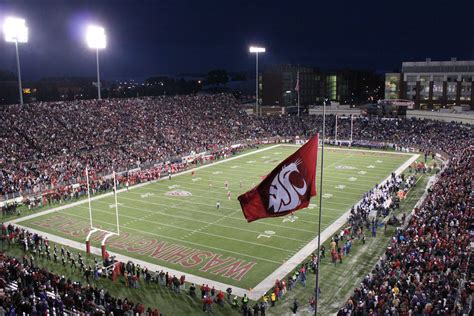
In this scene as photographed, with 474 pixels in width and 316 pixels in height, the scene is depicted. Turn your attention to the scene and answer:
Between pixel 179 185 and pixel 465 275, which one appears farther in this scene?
pixel 179 185

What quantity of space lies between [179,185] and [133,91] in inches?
3243

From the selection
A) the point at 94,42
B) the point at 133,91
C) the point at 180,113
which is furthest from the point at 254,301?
the point at 133,91

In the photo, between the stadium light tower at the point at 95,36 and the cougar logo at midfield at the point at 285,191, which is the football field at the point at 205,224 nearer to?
the cougar logo at midfield at the point at 285,191

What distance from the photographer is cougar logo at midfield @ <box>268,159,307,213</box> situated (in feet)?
34.4

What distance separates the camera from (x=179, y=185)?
3509cm

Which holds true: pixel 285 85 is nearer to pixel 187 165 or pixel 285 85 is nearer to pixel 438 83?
pixel 438 83

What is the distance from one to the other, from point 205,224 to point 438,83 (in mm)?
→ 61809

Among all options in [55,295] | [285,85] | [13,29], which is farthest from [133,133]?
[285,85]

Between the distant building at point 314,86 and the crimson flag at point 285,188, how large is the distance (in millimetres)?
71501

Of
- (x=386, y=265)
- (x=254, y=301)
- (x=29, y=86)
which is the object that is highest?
(x=29, y=86)

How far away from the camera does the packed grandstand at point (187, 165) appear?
14352mm

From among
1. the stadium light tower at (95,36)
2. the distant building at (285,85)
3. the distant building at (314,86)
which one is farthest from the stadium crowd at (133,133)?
the distant building at (285,85)

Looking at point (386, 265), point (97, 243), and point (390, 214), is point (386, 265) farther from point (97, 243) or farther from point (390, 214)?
point (97, 243)

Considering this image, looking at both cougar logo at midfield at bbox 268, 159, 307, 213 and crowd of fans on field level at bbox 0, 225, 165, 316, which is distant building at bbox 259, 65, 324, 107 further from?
cougar logo at midfield at bbox 268, 159, 307, 213
